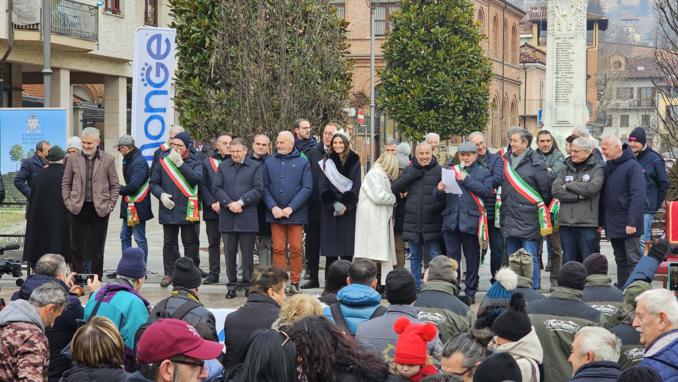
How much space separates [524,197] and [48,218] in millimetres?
6234

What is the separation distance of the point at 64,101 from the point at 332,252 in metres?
22.7

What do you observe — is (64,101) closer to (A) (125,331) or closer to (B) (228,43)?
(B) (228,43)

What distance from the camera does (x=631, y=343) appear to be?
845 centimetres

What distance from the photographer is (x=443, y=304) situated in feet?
30.9

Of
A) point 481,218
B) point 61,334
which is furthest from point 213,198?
point 61,334

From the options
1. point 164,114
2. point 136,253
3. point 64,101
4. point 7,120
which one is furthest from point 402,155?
point 64,101

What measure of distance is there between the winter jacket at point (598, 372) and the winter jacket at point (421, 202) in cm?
794

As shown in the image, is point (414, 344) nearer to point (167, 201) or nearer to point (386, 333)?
point (386, 333)

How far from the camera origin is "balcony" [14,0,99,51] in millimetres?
32844

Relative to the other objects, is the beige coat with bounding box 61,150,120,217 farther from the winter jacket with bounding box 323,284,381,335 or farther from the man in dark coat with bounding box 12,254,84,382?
the winter jacket with bounding box 323,284,381,335

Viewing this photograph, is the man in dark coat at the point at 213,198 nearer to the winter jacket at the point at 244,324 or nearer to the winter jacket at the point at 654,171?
the winter jacket at the point at 654,171

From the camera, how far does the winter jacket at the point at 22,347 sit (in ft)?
27.0

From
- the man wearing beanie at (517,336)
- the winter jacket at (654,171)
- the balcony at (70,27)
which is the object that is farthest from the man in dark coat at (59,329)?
the balcony at (70,27)

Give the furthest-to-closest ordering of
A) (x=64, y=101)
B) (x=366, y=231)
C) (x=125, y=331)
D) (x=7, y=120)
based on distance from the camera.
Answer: (x=64, y=101) < (x=7, y=120) < (x=366, y=231) < (x=125, y=331)
